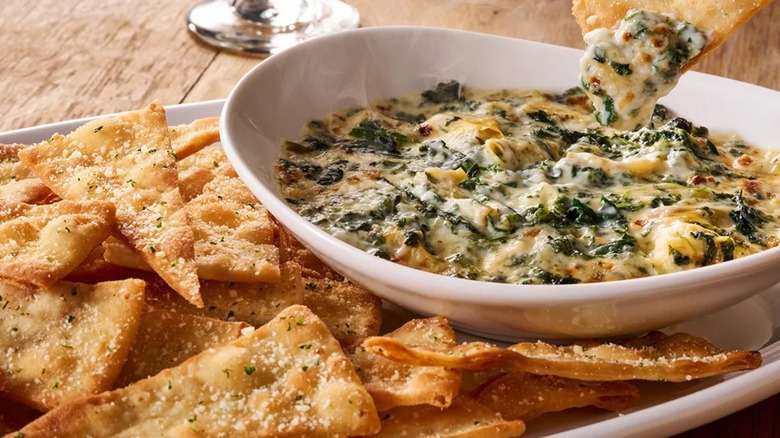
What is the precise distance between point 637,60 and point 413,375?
1.48 metres

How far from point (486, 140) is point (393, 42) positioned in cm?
78

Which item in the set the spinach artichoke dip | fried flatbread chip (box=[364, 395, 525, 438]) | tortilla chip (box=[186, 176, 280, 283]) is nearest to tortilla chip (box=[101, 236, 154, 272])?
tortilla chip (box=[186, 176, 280, 283])

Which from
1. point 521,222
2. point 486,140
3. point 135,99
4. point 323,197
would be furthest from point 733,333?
point 135,99

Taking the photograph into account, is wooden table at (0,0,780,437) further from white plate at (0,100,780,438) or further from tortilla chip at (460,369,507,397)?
tortilla chip at (460,369,507,397)

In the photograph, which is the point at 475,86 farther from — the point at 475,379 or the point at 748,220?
the point at 475,379

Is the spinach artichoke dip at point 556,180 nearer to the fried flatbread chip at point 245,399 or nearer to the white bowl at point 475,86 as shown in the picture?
the white bowl at point 475,86

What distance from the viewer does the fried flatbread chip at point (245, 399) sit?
2.10m

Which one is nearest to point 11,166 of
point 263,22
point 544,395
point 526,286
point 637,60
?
point 526,286

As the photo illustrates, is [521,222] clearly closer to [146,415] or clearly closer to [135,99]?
[146,415]

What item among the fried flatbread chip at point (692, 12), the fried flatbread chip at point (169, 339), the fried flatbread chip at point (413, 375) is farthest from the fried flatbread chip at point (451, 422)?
the fried flatbread chip at point (692, 12)

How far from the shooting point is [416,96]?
12.6 feet

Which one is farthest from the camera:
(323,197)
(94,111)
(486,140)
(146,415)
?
(94,111)

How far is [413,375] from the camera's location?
2.32m

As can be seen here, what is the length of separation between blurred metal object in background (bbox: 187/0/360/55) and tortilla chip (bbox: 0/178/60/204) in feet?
7.08
